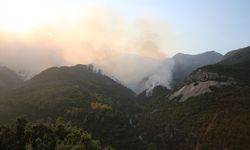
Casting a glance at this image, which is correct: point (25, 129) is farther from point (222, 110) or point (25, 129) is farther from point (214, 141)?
point (222, 110)

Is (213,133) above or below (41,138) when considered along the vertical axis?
above

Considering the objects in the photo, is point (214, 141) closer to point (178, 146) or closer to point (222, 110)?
point (178, 146)

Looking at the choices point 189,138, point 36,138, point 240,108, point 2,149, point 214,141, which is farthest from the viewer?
point 240,108

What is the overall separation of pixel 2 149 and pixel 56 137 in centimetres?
2155

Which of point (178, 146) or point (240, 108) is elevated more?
point (240, 108)

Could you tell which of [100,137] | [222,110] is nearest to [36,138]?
[100,137]

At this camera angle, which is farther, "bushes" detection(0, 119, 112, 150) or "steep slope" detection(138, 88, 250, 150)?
"steep slope" detection(138, 88, 250, 150)

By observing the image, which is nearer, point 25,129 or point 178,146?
point 25,129

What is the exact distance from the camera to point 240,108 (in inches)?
7505

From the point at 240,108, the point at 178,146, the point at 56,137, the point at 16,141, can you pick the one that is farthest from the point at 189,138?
the point at 16,141

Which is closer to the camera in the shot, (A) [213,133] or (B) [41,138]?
(B) [41,138]

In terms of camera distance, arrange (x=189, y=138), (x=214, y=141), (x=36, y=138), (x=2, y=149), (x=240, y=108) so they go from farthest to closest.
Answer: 1. (x=240, y=108)
2. (x=189, y=138)
3. (x=214, y=141)
4. (x=36, y=138)
5. (x=2, y=149)

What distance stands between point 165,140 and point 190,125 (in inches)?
669

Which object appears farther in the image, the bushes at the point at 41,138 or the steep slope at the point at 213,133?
the steep slope at the point at 213,133
